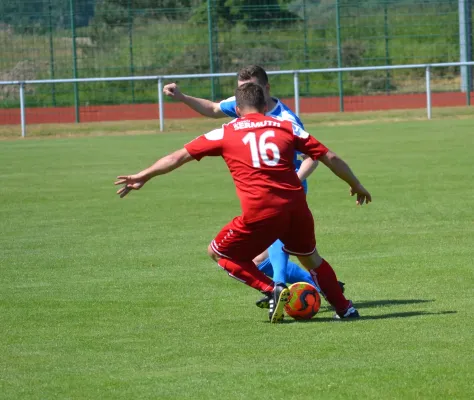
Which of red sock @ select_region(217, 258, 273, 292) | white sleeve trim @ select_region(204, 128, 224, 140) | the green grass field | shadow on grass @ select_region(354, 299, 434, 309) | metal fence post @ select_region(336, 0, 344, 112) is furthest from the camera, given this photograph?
metal fence post @ select_region(336, 0, 344, 112)

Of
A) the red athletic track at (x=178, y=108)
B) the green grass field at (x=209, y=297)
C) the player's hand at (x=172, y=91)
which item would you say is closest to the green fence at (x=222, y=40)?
the red athletic track at (x=178, y=108)

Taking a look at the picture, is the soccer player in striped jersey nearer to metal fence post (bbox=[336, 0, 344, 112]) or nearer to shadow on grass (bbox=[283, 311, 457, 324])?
shadow on grass (bbox=[283, 311, 457, 324])

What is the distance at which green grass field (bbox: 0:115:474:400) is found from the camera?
550 cm

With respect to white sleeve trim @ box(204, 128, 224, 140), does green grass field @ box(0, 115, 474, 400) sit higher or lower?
lower

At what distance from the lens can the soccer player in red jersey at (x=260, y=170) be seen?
22.2 ft

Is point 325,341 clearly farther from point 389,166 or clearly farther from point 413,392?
point 389,166

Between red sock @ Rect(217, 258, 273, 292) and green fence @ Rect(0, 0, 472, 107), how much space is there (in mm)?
25055

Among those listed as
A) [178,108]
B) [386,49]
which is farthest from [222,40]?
[386,49]

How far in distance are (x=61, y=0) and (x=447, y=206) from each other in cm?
2213

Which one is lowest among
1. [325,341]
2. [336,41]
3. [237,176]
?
[325,341]

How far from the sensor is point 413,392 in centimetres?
514

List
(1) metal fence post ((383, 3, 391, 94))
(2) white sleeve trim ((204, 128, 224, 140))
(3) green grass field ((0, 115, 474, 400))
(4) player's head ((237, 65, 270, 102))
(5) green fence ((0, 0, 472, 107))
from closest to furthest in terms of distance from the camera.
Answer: (3) green grass field ((0, 115, 474, 400)) < (2) white sleeve trim ((204, 128, 224, 140)) < (4) player's head ((237, 65, 270, 102)) < (5) green fence ((0, 0, 472, 107)) < (1) metal fence post ((383, 3, 391, 94))

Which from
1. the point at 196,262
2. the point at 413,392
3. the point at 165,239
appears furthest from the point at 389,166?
the point at 413,392

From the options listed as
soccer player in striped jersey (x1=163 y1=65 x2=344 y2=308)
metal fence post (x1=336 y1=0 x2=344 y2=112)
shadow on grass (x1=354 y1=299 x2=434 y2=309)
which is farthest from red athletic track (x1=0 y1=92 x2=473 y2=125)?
shadow on grass (x1=354 y1=299 x2=434 y2=309)
